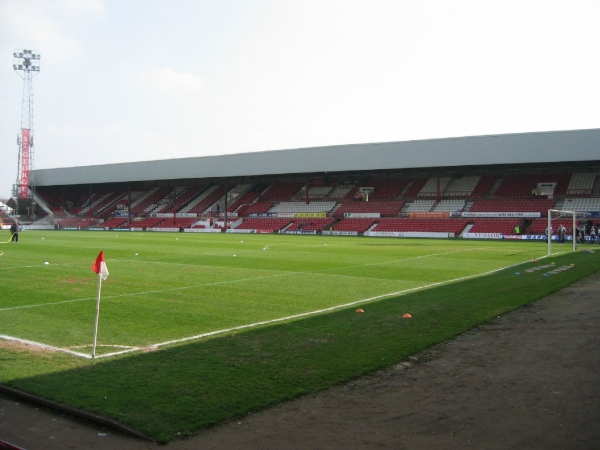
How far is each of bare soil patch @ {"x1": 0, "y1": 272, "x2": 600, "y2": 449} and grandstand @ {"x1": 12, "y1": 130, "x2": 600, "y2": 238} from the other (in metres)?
39.9

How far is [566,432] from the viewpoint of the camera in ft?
16.7

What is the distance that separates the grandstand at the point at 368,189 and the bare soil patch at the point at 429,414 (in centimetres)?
3987

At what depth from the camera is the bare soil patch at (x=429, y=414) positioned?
4.93 meters

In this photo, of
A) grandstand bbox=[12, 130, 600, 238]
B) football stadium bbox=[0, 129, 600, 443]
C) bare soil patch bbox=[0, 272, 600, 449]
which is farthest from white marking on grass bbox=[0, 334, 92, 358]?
grandstand bbox=[12, 130, 600, 238]

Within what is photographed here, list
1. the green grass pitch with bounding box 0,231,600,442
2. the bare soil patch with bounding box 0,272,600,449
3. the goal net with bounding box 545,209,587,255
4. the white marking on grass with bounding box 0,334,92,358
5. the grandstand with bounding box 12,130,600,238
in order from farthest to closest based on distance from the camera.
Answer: the grandstand with bounding box 12,130,600,238
the goal net with bounding box 545,209,587,255
the white marking on grass with bounding box 0,334,92,358
the green grass pitch with bounding box 0,231,600,442
the bare soil patch with bounding box 0,272,600,449

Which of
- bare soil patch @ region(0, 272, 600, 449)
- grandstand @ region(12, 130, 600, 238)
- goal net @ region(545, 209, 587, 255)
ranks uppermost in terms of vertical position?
grandstand @ region(12, 130, 600, 238)

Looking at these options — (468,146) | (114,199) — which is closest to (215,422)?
(468,146)

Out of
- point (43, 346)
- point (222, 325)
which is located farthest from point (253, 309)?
point (43, 346)

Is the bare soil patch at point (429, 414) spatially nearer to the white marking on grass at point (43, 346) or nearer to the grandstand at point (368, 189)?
the white marking on grass at point (43, 346)

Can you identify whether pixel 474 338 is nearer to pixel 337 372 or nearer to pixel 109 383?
pixel 337 372

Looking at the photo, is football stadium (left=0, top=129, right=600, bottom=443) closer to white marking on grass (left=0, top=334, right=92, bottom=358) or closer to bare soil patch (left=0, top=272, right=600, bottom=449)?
white marking on grass (left=0, top=334, right=92, bottom=358)

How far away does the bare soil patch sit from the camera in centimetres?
493

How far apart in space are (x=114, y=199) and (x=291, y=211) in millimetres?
35765

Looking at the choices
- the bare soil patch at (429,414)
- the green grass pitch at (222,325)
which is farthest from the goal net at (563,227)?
the bare soil patch at (429,414)
